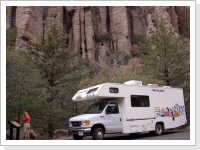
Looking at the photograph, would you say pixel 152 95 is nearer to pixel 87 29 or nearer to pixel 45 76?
pixel 45 76

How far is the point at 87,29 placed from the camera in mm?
47281

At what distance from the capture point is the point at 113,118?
9.86 metres

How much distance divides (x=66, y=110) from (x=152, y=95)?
7445 mm

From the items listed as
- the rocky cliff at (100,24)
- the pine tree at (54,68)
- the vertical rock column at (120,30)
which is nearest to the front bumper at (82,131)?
the pine tree at (54,68)

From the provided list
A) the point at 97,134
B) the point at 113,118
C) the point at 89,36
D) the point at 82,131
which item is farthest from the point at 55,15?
the point at 97,134

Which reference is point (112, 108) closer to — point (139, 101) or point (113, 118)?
point (113, 118)

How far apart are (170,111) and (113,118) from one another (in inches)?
166

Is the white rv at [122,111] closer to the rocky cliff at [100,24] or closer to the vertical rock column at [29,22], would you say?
the vertical rock column at [29,22]

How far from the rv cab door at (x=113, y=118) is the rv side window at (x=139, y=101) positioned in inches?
37.5

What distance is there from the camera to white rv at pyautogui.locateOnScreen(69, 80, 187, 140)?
940cm

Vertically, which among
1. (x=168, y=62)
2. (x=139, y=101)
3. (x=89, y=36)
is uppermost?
(x=89, y=36)

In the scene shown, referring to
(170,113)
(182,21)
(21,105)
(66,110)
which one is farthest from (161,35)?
(182,21)

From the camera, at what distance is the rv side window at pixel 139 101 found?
10477mm

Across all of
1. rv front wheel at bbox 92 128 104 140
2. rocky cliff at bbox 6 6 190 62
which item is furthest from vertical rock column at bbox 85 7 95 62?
rv front wheel at bbox 92 128 104 140
